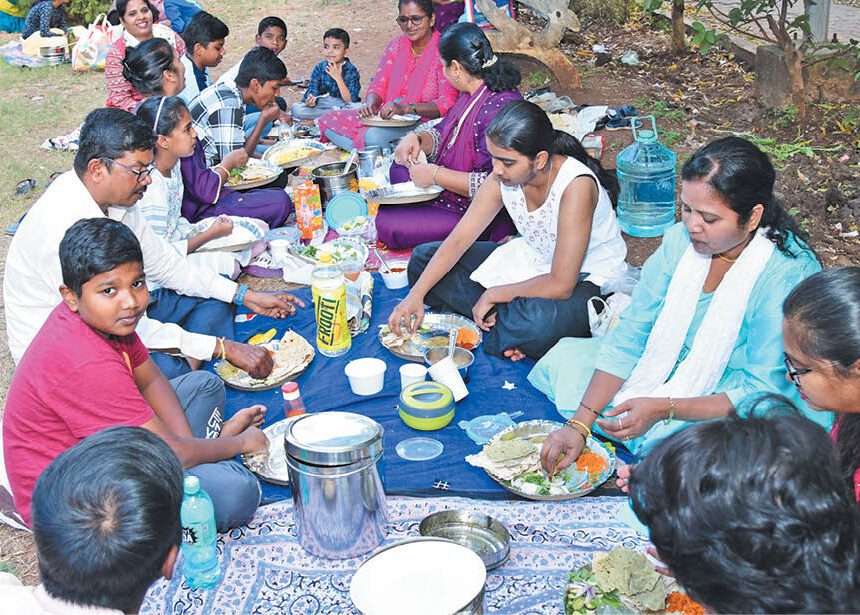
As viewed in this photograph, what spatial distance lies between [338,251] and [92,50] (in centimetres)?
751

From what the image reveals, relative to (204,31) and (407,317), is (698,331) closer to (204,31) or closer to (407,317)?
(407,317)

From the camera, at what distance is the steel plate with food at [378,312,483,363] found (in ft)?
13.5

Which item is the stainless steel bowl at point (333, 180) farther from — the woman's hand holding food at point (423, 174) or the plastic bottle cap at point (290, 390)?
Answer: the plastic bottle cap at point (290, 390)

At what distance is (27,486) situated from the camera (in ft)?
9.05

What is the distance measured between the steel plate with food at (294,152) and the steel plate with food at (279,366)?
2326 mm

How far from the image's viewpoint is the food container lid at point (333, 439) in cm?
264

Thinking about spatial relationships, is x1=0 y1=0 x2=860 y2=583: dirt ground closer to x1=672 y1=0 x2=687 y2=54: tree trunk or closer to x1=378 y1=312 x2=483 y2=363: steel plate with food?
x1=672 y1=0 x2=687 y2=54: tree trunk

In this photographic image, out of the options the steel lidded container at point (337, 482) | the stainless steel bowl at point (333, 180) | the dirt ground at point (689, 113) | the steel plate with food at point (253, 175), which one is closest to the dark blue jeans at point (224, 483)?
the steel lidded container at point (337, 482)

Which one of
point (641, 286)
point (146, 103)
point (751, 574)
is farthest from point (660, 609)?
point (146, 103)

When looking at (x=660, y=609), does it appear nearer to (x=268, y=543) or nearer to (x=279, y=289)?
(x=268, y=543)

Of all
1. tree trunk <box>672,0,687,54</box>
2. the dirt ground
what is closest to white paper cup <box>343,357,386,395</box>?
the dirt ground

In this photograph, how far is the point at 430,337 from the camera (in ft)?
13.8

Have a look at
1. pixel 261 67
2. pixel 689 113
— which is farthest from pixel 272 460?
pixel 689 113

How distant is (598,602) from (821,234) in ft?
12.5
